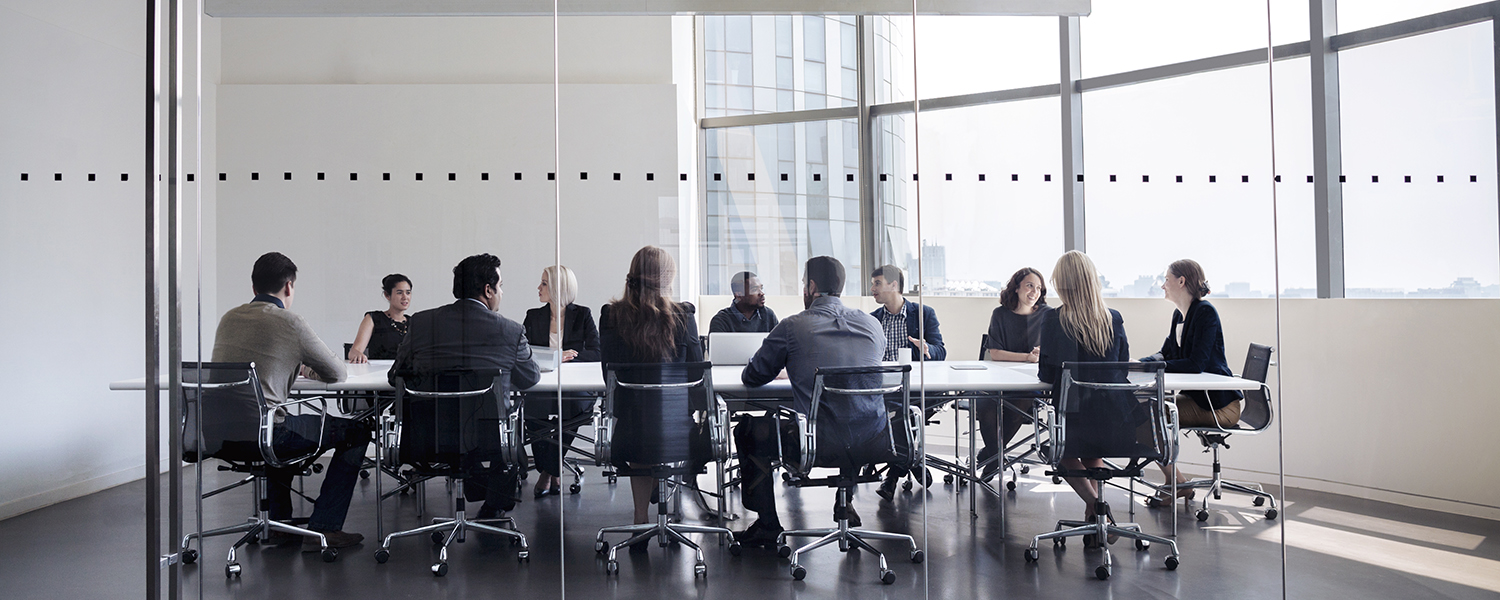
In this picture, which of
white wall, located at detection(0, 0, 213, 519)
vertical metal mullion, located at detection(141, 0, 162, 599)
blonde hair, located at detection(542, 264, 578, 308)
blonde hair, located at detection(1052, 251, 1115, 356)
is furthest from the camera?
white wall, located at detection(0, 0, 213, 519)

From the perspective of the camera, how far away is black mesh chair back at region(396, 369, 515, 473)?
2.98 meters

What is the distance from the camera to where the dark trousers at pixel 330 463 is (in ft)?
9.91

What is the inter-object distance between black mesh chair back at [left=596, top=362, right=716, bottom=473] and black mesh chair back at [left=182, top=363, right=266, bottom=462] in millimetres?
1445

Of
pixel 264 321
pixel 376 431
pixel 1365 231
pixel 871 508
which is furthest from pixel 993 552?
pixel 264 321

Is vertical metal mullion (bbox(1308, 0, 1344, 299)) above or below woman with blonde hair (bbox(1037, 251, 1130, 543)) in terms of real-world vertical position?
above

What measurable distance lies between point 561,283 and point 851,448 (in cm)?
133

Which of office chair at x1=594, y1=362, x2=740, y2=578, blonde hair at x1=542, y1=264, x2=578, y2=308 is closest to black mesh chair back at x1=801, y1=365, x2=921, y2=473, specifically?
office chair at x1=594, y1=362, x2=740, y2=578

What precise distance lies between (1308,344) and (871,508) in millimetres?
1963

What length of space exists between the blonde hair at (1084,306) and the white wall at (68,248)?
3914mm

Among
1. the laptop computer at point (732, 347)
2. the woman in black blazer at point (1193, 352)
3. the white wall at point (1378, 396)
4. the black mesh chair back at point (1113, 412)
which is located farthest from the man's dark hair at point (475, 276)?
the woman in black blazer at point (1193, 352)

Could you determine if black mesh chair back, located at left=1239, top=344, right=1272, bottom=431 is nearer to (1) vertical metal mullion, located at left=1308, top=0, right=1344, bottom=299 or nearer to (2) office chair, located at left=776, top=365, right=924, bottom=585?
(1) vertical metal mullion, located at left=1308, top=0, right=1344, bottom=299

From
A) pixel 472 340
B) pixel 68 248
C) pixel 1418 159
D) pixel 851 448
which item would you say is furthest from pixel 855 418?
pixel 68 248

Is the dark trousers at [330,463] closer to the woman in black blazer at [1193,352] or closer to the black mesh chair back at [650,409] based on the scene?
the black mesh chair back at [650,409]

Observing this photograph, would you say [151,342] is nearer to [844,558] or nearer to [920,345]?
[844,558]
